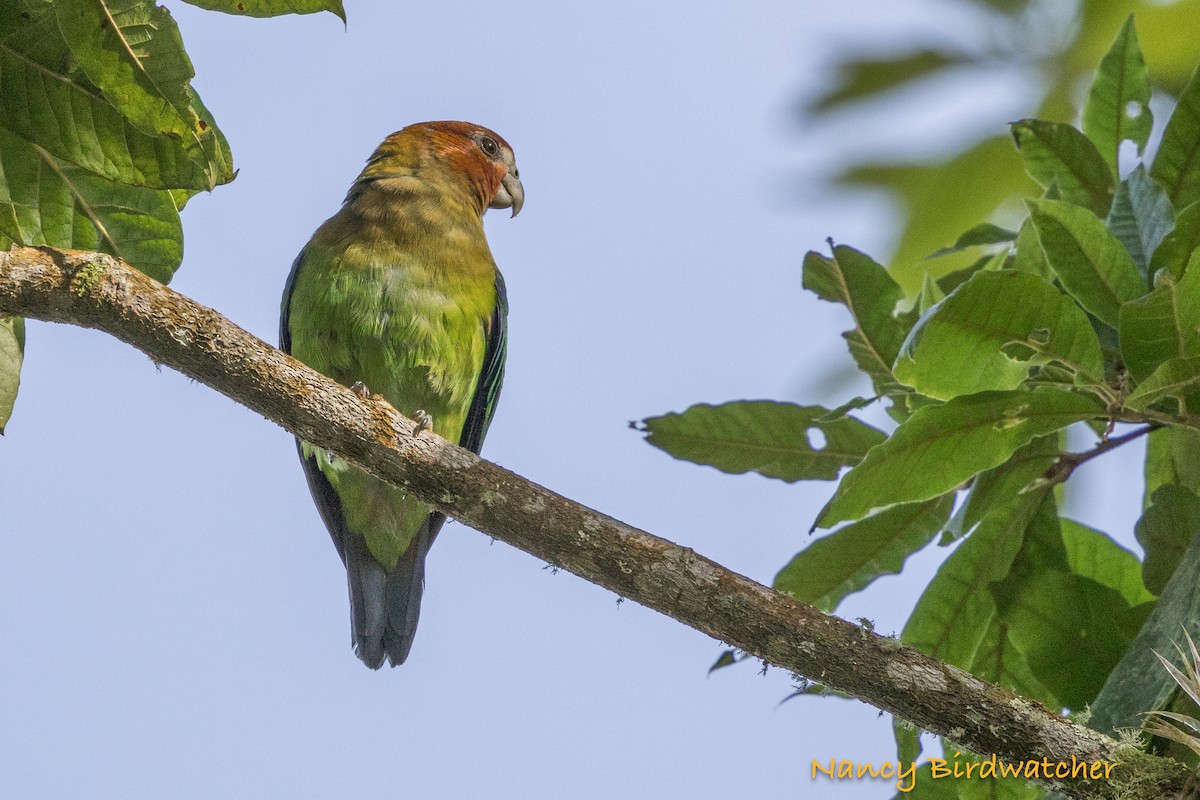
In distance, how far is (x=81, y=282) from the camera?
2621 millimetres

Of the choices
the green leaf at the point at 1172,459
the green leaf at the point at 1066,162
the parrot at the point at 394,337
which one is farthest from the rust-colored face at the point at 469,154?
the green leaf at the point at 1172,459

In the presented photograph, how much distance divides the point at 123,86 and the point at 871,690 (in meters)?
2.09

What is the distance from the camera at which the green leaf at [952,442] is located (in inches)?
115

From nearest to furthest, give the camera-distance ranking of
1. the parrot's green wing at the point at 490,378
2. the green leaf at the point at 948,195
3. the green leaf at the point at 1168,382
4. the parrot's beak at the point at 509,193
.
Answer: the green leaf at the point at 1168,382 < the green leaf at the point at 948,195 < the parrot's green wing at the point at 490,378 < the parrot's beak at the point at 509,193

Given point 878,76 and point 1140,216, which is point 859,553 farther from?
point 878,76

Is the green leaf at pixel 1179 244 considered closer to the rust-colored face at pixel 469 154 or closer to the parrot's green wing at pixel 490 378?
the parrot's green wing at pixel 490 378

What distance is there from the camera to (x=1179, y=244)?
9.89 ft

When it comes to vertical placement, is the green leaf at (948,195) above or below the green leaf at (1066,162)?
above

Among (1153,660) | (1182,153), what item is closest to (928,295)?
(1182,153)

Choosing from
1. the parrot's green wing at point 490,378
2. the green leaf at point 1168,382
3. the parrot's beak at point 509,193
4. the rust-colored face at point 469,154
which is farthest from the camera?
the parrot's beak at point 509,193

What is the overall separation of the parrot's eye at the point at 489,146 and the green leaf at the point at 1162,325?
343 centimetres

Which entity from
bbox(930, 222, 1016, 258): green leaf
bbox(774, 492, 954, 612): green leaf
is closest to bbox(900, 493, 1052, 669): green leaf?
bbox(774, 492, 954, 612): green leaf

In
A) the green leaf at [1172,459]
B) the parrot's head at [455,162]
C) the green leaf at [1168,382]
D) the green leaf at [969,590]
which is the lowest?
the green leaf at [969,590]

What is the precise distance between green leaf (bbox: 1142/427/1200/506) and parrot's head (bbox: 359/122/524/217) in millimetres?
2922
